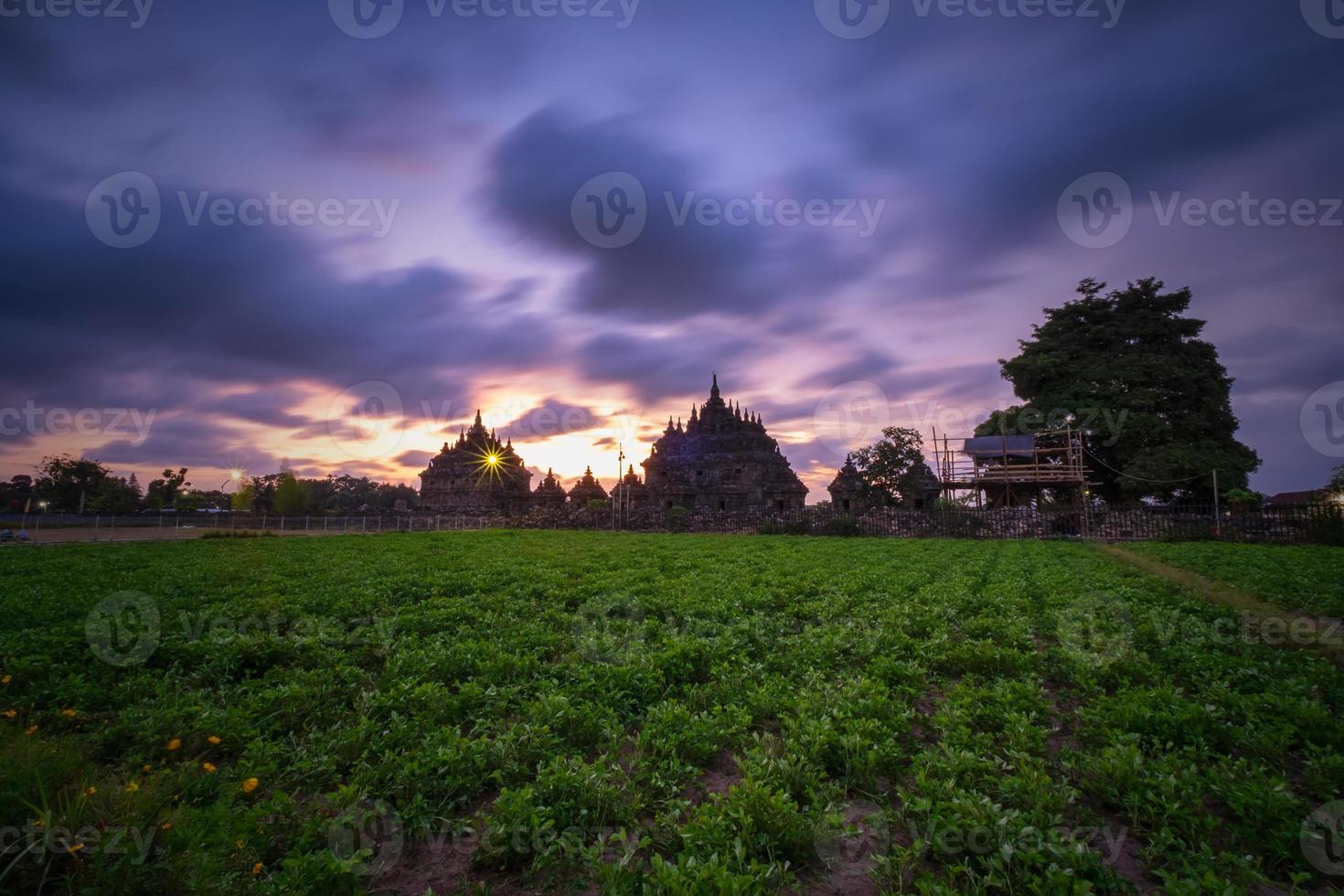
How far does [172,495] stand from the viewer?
84250 millimetres

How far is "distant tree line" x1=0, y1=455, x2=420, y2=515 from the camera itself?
6619 cm

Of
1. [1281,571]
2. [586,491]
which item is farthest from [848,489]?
[1281,571]

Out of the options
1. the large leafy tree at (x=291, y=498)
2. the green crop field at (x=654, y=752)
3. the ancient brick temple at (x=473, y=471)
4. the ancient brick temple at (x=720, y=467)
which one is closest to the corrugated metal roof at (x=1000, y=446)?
the ancient brick temple at (x=720, y=467)

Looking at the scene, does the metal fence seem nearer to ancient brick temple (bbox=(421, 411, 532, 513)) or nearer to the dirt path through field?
ancient brick temple (bbox=(421, 411, 532, 513))

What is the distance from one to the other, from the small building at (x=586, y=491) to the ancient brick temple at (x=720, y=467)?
5.06m

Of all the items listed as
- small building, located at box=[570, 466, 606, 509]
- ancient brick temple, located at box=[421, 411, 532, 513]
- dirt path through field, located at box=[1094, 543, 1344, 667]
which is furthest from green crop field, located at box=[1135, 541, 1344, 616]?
ancient brick temple, located at box=[421, 411, 532, 513]

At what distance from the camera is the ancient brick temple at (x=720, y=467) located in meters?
50.3

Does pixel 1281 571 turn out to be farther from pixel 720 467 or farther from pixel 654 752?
pixel 720 467

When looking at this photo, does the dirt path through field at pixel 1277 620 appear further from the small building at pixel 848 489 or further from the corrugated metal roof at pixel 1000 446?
the small building at pixel 848 489

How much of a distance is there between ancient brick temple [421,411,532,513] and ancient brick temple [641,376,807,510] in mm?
14268

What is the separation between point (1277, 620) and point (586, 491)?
170ft

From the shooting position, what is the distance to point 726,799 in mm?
3285

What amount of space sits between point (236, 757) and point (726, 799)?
341 cm

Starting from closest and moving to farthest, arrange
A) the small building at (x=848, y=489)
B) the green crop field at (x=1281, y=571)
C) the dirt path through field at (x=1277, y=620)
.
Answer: the dirt path through field at (x=1277, y=620)
the green crop field at (x=1281, y=571)
the small building at (x=848, y=489)
